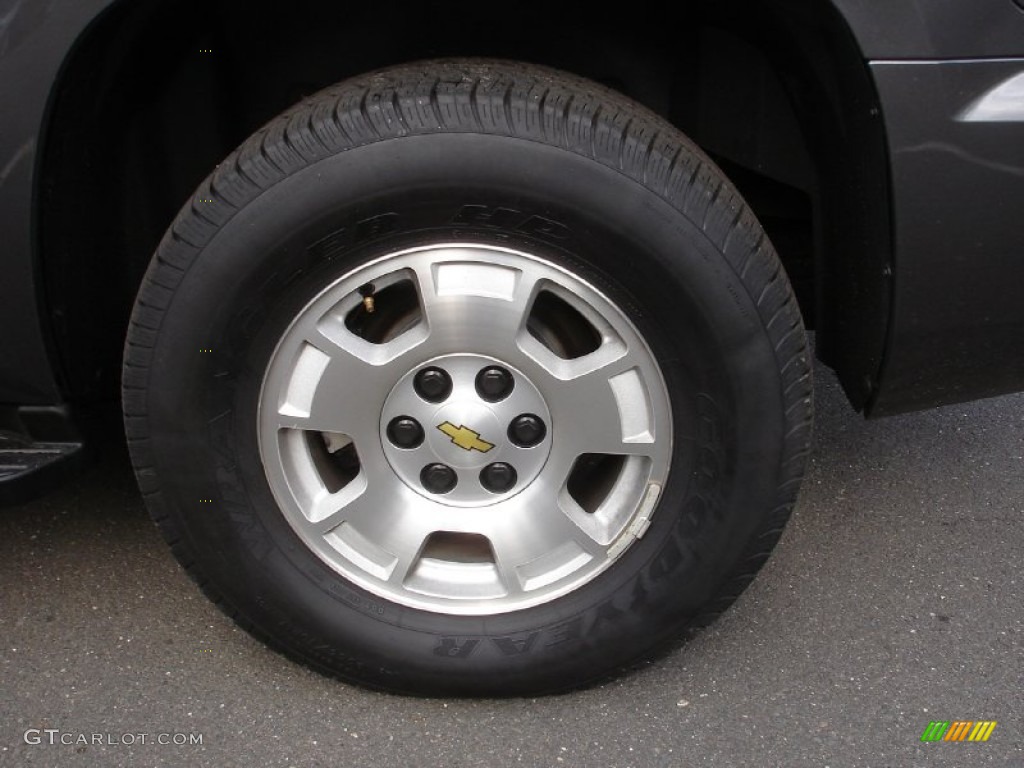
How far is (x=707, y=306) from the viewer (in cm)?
169

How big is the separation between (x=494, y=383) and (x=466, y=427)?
0.10 metres

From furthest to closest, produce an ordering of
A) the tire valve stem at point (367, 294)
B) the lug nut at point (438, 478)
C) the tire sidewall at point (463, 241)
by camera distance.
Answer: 1. the lug nut at point (438, 478)
2. the tire valve stem at point (367, 294)
3. the tire sidewall at point (463, 241)

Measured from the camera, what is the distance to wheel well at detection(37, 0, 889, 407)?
1.78m

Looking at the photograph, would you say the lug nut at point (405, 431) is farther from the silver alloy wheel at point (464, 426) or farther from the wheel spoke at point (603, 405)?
the wheel spoke at point (603, 405)

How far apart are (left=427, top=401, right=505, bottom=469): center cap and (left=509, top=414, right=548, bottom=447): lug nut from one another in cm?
2

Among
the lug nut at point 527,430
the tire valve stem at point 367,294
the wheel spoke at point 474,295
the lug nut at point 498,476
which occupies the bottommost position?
the lug nut at point 498,476

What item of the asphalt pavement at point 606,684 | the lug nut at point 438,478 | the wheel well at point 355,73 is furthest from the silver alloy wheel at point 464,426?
the wheel well at point 355,73

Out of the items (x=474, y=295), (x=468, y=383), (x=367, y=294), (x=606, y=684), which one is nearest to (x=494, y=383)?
(x=468, y=383)

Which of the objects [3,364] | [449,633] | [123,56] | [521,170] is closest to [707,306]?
[521,170]

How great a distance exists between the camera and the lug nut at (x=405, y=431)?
1816 millimetres

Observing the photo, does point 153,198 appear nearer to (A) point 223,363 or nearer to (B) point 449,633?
(A) point 223,363

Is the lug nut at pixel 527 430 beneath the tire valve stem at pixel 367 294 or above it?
beneath

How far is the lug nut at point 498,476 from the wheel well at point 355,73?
2.29ft

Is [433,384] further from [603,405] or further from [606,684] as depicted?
[606,684]
